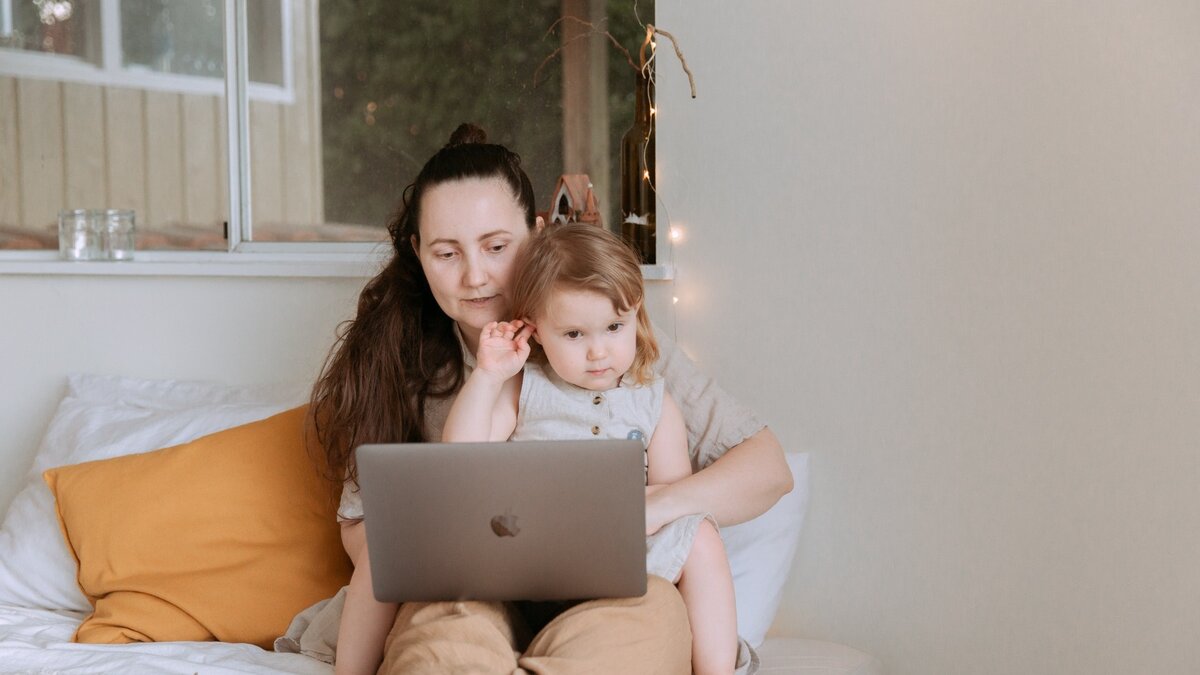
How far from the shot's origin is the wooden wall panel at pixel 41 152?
247 cm

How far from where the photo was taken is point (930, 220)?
1.81 metres

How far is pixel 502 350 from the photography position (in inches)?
59.0

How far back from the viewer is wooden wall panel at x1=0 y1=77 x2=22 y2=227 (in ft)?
8.09

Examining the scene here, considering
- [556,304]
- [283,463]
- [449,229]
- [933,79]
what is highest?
[933,79]

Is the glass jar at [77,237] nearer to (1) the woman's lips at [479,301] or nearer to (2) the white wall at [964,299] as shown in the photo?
(1) the woman's lips at [479,301]

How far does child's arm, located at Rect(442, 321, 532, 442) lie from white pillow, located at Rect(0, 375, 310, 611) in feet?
2.12

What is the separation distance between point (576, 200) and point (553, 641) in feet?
3.06

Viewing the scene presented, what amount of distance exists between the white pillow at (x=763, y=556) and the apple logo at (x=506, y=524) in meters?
0.62

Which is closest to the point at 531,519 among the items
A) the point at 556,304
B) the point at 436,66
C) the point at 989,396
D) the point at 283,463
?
the point at 556,304

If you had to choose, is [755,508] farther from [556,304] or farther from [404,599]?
[404,599]

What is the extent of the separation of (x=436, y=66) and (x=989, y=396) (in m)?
1.39

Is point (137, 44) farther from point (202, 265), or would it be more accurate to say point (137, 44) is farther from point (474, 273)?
point (474, 273)

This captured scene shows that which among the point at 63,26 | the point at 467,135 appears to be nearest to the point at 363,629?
the point at 467,135

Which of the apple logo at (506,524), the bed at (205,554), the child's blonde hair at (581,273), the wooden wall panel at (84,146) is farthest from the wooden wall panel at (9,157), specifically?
the apple logo at (506,524)
